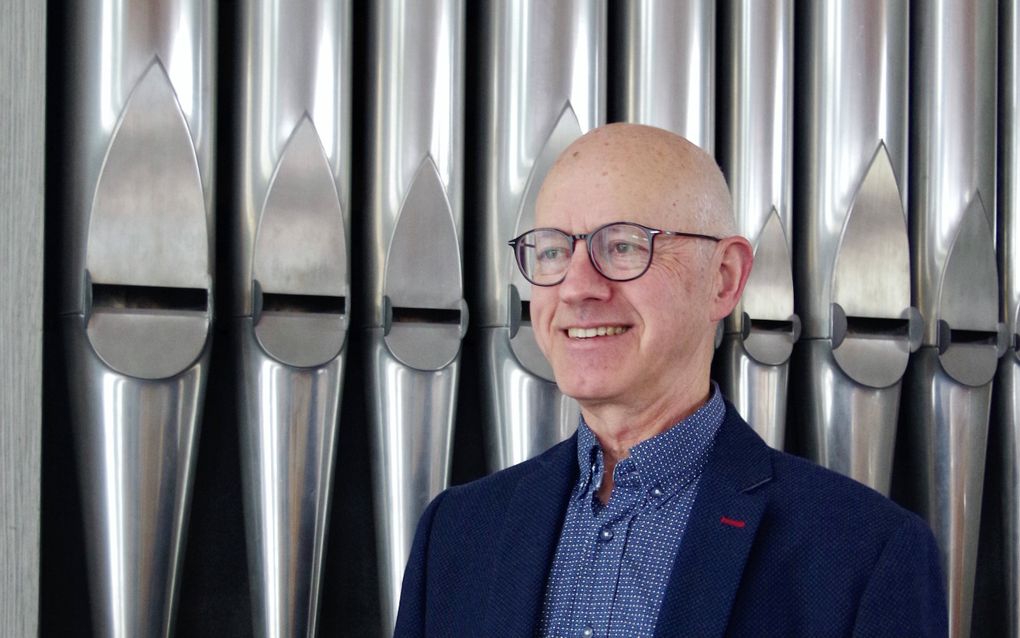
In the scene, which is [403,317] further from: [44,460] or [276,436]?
[44,460]

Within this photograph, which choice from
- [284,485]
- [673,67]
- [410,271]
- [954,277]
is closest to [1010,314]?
[954,277]

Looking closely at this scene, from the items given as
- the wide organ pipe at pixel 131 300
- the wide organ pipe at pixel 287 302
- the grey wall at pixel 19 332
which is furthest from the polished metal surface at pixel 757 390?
the grey wall at pixel 19 332

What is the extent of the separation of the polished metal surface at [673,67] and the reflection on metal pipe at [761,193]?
0.11 m

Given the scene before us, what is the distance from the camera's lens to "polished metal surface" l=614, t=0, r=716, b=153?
2965mm

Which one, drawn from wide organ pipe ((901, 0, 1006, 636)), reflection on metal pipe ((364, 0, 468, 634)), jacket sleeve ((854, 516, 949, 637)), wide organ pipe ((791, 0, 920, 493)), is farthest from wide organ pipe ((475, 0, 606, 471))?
jacket sleeve ((854, 516, 949, 637))

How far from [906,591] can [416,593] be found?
672 mm

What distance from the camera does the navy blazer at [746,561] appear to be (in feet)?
4.85

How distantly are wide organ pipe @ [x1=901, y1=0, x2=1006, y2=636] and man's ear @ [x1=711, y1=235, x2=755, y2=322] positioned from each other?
1.55 metres

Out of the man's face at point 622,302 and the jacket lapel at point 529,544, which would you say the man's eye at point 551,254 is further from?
the jacket lapel at point 529,544

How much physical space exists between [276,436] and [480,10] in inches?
44.2

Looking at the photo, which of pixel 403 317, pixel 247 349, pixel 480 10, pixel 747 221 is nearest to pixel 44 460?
pixel 247 349

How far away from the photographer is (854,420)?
3.01m

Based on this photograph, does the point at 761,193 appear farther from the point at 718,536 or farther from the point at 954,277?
the point at 718,536

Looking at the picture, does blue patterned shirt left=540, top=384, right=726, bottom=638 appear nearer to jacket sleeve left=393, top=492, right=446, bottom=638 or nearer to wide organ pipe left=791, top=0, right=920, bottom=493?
jacket sleeve left=393, top=492, right=446, bottom=638
